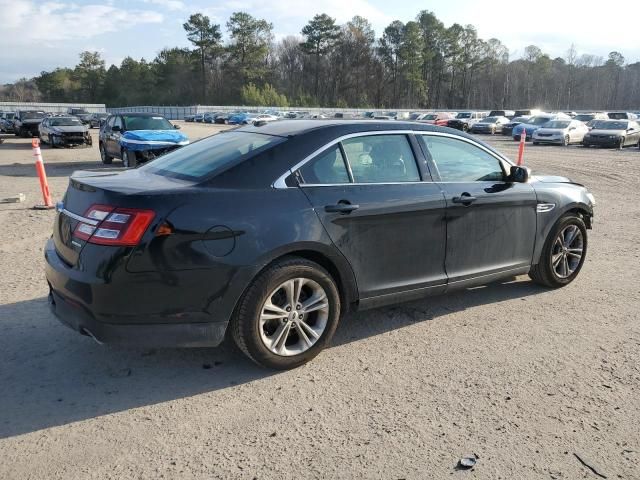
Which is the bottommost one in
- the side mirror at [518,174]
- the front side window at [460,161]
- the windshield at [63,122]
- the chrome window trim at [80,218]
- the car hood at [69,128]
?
the car hood at [69,128]

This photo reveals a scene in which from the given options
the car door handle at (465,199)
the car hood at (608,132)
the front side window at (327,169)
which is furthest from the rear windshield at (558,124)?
the front side window at (327,169)

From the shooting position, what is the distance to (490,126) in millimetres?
39906

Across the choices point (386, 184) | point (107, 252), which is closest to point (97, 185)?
point (107, 252)

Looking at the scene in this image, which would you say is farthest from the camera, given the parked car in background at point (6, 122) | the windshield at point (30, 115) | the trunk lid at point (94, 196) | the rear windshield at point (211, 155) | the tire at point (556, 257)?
the parked car in background at point (6, 122)

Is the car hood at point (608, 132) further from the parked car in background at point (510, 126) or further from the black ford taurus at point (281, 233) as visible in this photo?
the black ford taurus at point (281, 233)

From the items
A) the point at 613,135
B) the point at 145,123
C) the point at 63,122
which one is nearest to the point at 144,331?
the point at 145,123

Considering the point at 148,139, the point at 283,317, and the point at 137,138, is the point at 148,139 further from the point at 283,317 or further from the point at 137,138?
the point at 283,317

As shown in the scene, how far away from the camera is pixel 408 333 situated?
437cm

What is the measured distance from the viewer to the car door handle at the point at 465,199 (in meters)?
4.41

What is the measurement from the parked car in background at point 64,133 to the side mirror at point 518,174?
21459 mm

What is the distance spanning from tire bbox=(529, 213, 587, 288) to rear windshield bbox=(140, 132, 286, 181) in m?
2.98

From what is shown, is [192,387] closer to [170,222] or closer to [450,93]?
[170,222]

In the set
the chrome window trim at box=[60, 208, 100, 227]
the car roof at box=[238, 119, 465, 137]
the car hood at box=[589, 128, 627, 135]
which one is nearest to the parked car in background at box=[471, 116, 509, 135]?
the car hood at box=[589, 128, 627, 135]

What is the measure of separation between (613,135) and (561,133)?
2.55m
